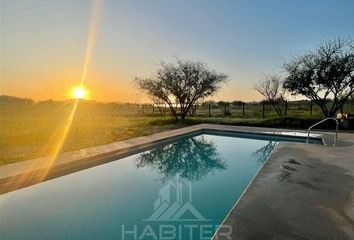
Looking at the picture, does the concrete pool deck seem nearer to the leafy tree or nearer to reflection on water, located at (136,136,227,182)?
reflection on water, located at (136,136,227,182)

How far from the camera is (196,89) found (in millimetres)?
13906

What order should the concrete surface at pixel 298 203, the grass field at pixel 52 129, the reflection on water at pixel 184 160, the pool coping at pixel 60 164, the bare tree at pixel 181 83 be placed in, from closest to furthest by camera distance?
the concrete surface at pixel 298 203 < the pool coping at pixel 60 164 < the reflection on water at pixel 184 160 < the grass field at pixel 52 129 < the bare tree at pixel 181 83

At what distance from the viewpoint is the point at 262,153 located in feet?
21.7

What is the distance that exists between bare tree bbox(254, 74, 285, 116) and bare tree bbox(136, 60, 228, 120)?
13.8 feet

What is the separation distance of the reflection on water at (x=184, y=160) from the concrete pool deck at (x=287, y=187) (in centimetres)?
80

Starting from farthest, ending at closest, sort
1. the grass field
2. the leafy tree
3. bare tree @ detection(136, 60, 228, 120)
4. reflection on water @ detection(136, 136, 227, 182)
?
1. bare tree @ detection(136, 60, 228, 120)
2. the leafy tree
3. the grass field
4. reflection on water @ detection(136, 136, 227, 182)

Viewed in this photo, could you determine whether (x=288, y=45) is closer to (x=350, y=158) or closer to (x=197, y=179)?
(x=350, y=158)

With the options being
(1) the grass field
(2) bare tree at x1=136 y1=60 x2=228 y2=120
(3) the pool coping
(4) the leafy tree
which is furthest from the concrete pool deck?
(2) bare tree at x1=136 y1=60 x2=228 y2=120

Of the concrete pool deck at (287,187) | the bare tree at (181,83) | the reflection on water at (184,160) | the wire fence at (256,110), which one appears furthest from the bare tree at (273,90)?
the concrete pool deck at (287,187)

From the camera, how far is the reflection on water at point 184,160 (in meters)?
5.09

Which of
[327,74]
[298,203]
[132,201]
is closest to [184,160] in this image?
[132,201]

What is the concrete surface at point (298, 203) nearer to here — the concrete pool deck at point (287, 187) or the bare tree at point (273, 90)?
the concrete pool deck at point (287, 187)

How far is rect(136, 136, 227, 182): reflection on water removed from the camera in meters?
5.09

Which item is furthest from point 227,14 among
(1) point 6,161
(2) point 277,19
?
(1) point 6,161
